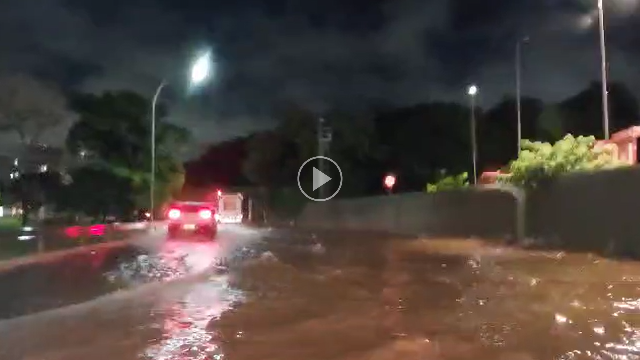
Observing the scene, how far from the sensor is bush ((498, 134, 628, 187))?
971 inches

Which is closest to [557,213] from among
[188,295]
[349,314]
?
[188,295]

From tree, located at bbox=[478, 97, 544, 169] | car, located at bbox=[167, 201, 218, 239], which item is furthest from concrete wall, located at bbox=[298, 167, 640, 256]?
tree, located at bbox=[478, 97, 544, 169]

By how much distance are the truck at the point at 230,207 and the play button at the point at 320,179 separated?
17.5ft

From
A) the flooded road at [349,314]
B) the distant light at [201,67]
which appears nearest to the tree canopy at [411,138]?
the distant light at [201,67]

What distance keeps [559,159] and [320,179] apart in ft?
131

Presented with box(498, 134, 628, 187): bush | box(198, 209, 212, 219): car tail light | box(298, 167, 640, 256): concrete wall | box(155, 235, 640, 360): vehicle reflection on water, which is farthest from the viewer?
box(198, 209, 212, 219): car tail light

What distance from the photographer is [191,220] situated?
28.7 m

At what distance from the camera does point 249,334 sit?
30.2 feet

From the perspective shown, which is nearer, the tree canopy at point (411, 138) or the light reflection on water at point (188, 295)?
the light reflection on water at point (188, 295)

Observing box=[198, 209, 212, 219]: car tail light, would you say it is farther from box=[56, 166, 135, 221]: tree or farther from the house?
box=[56, 166, 135, 221]: tree

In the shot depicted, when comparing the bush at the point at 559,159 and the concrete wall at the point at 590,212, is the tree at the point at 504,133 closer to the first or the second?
the bush at the point at 559,159

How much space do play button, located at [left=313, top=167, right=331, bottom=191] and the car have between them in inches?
1320

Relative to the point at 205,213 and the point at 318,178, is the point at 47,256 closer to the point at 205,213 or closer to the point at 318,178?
Result: the point at 205,213

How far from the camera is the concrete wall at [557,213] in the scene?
1939 centimetres
